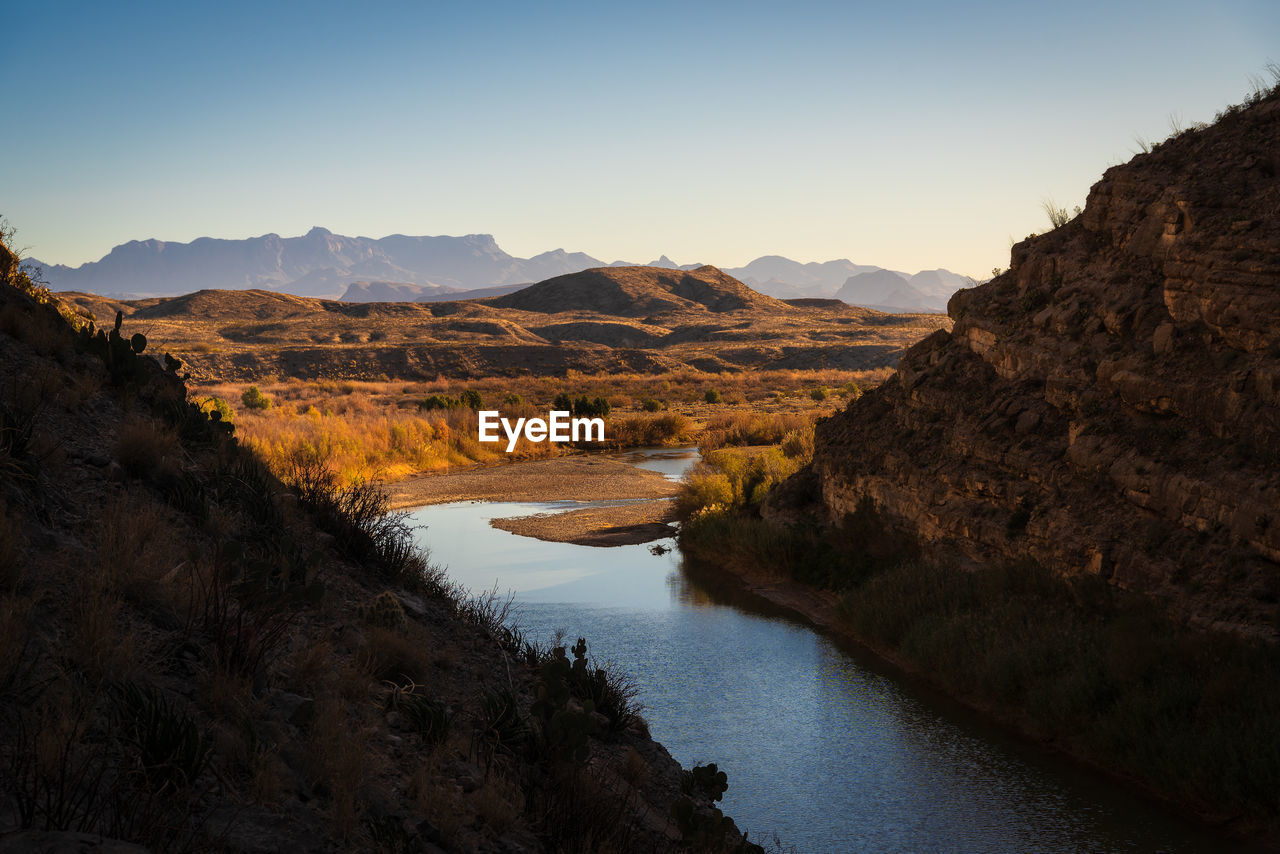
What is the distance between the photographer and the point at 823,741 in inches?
388

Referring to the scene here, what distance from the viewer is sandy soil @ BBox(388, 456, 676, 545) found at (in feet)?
69.8

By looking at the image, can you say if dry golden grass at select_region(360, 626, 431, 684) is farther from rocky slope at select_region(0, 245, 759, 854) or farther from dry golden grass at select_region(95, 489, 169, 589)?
dry golden grass at select_region(95, 489, 169, 589)

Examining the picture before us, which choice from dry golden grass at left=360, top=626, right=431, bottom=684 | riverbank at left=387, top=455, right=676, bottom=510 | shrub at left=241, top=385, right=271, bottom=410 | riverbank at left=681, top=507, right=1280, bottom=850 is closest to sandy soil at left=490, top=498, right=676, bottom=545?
riverbank at left=387, top=455, right=676, bottom=510

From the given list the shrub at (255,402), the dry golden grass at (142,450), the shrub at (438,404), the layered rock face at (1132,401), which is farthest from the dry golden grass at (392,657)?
the shrub at (255,402)

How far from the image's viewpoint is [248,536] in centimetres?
703

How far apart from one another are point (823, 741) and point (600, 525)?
1236 centimetres

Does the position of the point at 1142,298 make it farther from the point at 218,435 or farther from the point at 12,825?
the point at 12,825

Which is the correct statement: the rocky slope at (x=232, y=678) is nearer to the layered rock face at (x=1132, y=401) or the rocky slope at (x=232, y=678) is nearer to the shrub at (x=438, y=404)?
the layered rock face at (x=1132, y=401)

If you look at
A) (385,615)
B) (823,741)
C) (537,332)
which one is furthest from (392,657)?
(537,332)

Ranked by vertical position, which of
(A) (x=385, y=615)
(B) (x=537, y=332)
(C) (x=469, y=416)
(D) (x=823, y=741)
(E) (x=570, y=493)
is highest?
(B) (x=537, y=332)

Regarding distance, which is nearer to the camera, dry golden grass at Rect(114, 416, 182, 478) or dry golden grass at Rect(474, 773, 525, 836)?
dry golden grass at Rect(474, 773, 525, 836)

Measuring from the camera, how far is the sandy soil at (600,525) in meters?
20.6

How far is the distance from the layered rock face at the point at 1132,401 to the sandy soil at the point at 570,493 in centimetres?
697

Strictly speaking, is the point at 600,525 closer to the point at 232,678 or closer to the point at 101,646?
the point at 232,678
